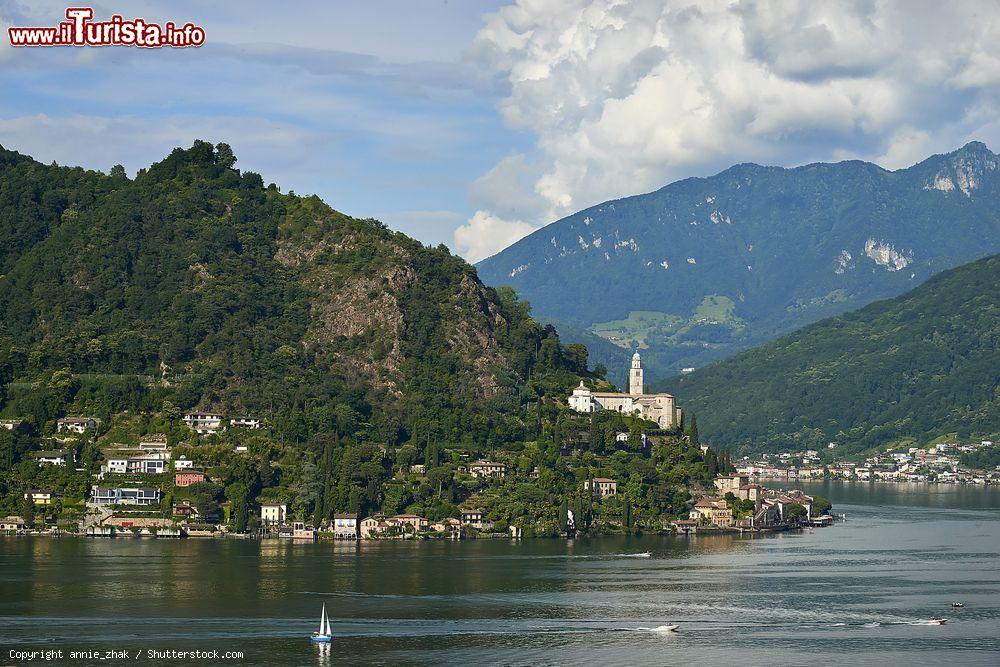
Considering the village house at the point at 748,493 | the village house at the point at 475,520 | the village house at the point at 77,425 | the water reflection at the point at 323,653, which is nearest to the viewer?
the water reflection at the point at 323,653

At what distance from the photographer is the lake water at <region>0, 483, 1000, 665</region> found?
91375mm

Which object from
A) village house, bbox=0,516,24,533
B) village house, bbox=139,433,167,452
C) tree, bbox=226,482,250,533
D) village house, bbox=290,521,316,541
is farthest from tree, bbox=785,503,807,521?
village house, bbox=0,516,24,533

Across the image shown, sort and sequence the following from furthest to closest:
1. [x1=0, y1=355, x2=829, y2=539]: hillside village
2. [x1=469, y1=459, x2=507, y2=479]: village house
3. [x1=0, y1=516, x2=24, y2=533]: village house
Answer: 1. [x1=469, y1=459, x2=507, y2=479]: village house
2. [x1=0, y1=355, x2=829, y2=539]: hillside village
3. [x1=0, y1=516, x2=24, y2=533]: village house

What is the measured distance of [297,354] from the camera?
19925 cm

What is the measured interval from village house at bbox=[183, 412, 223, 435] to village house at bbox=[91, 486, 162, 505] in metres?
14.6

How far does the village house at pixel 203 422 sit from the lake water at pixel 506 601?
26.3 m

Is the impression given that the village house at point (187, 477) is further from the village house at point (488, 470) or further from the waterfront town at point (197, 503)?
the village house at point (488, 470)

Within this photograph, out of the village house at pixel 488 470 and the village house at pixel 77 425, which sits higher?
the village house at pixel 77 425

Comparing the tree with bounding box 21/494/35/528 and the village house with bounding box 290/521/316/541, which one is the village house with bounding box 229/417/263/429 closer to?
the village house with bounding box 290/521/316/541

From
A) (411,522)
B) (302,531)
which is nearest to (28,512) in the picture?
(302,531)

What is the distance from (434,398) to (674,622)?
302 feet

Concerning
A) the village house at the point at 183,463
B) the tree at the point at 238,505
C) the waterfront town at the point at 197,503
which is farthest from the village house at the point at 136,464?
the tree at the point at 238,505

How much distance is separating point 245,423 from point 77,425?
18.3 meters

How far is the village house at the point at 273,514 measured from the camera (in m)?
163
